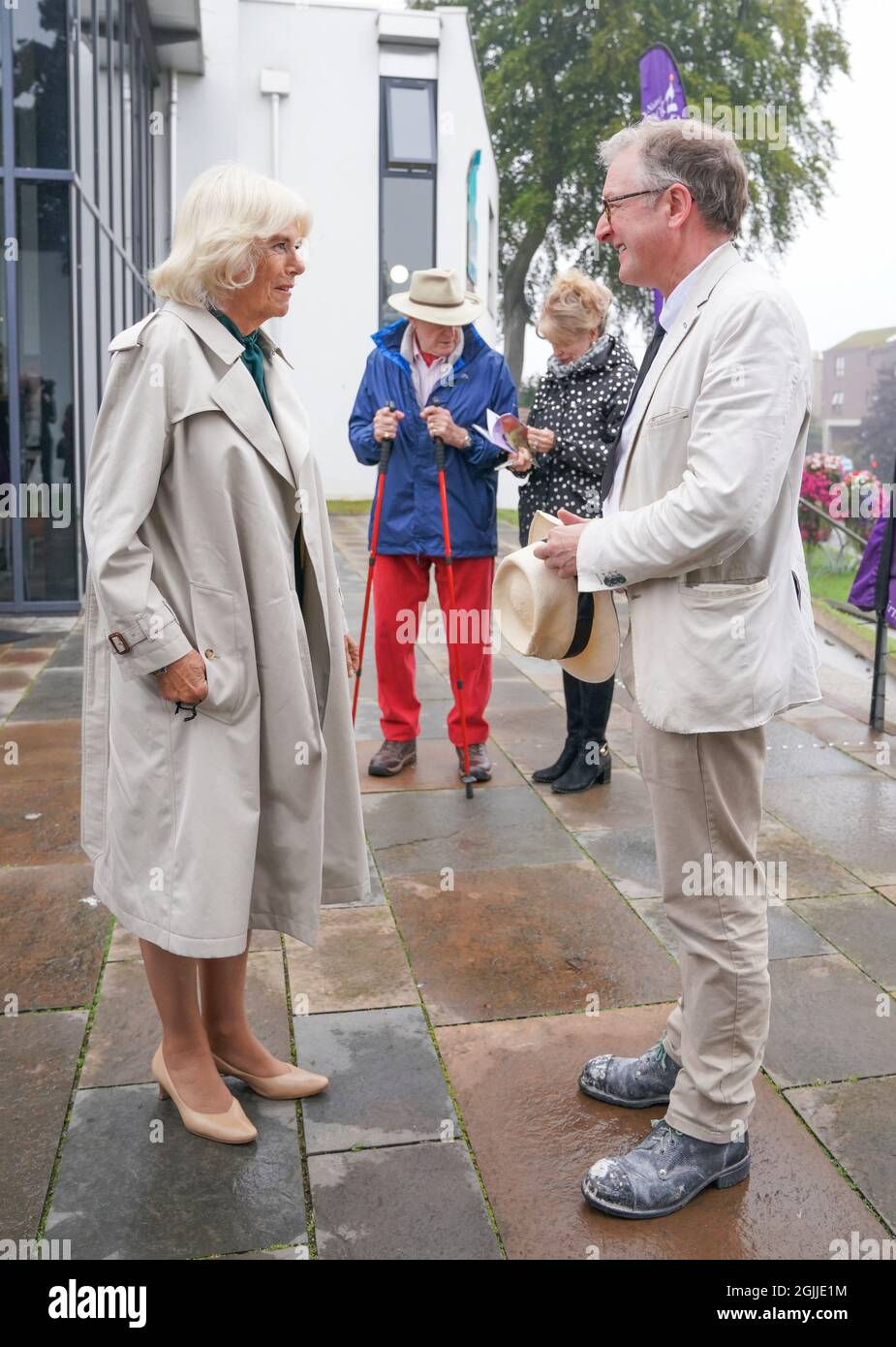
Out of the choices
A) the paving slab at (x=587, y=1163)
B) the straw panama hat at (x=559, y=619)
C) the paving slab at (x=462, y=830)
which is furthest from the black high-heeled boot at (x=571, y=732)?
the straw panama hat at (x=559, y=619)

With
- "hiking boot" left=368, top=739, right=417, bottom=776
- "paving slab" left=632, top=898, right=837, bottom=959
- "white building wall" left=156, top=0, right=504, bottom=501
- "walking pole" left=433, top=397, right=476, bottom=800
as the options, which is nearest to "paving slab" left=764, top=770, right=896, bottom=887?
"paving slab" left=632, top=898, right=837, bottom=959

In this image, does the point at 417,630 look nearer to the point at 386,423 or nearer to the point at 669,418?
the point at 386,423

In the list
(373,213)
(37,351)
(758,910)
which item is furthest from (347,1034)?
(373,213)

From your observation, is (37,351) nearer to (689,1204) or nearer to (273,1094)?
(273,1094)

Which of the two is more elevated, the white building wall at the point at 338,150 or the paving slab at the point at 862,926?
the white building wall at the point at 338,150

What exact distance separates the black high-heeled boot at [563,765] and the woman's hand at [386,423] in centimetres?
147

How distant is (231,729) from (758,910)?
3.62 feet

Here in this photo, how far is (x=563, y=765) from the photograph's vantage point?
210 inches

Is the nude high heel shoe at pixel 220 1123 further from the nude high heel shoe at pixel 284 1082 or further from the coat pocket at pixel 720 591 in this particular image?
the coat pocket at pixel 720 591

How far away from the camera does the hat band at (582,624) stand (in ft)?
9.03

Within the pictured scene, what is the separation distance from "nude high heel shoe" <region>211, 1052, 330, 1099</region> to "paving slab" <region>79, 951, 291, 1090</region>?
0.17 metres

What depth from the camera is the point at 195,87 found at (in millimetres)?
15969

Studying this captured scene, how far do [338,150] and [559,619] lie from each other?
786 inches
